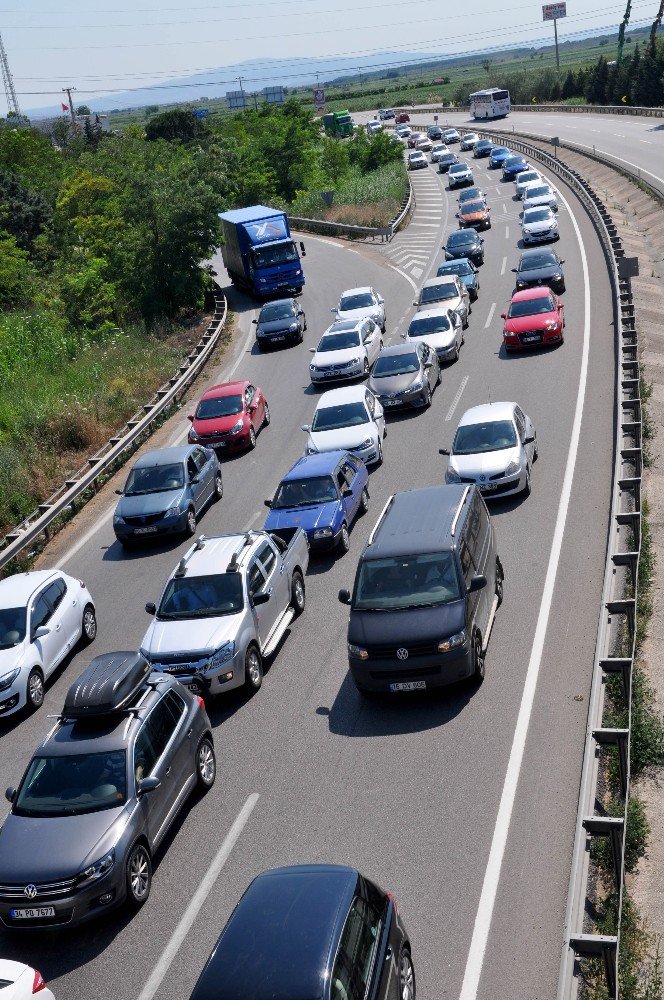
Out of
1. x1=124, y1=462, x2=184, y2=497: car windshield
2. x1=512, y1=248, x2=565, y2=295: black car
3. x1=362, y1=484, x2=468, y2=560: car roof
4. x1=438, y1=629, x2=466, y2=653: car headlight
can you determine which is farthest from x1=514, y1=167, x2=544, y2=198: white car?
x1=438, y1=629, x2=466, y2=653: car headlight

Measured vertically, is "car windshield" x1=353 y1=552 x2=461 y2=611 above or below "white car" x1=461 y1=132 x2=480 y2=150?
above

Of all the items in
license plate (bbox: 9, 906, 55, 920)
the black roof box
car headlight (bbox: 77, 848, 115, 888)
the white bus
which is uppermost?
the white bus

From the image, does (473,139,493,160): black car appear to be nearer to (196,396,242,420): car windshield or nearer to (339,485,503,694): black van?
(196,396,242,420): car windshield

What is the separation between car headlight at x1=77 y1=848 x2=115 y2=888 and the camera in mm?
9945

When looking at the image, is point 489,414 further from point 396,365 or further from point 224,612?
point 224,612

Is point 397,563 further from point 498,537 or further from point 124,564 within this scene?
point 124,564

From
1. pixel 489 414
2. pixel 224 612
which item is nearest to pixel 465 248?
pixel 489 414

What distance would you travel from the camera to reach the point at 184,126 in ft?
355

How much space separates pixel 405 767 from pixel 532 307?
2205cm

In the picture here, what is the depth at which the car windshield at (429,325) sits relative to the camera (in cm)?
3206

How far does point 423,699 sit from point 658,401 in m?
13.6

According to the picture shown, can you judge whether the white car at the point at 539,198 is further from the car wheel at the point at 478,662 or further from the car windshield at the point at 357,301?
the car wheel at the point at 478,662

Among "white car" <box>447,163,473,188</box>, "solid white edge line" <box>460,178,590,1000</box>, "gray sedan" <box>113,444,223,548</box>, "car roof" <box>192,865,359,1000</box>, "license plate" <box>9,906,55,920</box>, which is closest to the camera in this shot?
"car roof" <box>192,865,359,1000</box>

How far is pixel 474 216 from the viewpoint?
54344mm
